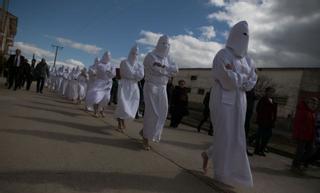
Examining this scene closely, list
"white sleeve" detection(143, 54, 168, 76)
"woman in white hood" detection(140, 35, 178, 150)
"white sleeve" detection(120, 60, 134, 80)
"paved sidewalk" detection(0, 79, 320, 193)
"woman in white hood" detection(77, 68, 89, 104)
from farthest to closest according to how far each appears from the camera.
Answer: "woman in white hood" detection(77, 68, 89, 104)
"white sleeve" detection(120, 60, 134, 80)
"white sleeve" detection(143, 54, 168, 76)
"woman in white hood" detection(140, 35, 178, 150)
"paved sidewalk" detection(0, 79, 320, 193)

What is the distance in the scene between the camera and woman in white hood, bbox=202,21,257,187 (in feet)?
17.5

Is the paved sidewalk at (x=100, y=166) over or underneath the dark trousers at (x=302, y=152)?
underneath

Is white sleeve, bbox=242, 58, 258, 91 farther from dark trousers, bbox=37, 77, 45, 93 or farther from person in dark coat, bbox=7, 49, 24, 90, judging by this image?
dark trousers, bbox=37, 77, 45, 93

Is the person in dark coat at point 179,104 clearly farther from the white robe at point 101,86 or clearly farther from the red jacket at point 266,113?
the red jacket at point 266,113

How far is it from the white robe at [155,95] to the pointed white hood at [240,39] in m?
2.33

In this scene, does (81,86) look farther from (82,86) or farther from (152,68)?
(152,68)

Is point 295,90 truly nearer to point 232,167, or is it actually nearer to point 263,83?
point 263,83

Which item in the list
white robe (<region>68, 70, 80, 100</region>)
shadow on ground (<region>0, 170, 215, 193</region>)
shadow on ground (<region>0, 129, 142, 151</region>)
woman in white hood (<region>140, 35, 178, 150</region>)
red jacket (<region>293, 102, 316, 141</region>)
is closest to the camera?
shadow on ground (<region>0, 170, 215, 193</region>)

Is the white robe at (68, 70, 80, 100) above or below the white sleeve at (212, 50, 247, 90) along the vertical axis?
below

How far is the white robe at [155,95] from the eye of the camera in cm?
755

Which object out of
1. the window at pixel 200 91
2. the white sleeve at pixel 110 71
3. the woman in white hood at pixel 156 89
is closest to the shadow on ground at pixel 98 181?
the woman in white hood at pixel 156 89

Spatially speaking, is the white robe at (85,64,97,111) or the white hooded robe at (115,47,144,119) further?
the white robe at (85,64,97,111)

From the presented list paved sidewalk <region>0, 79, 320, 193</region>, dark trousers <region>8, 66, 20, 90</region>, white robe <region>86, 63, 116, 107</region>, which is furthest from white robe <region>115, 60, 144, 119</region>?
dark trousers <region>8, 66, 20, 90</region>

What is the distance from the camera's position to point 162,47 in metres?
7.95
